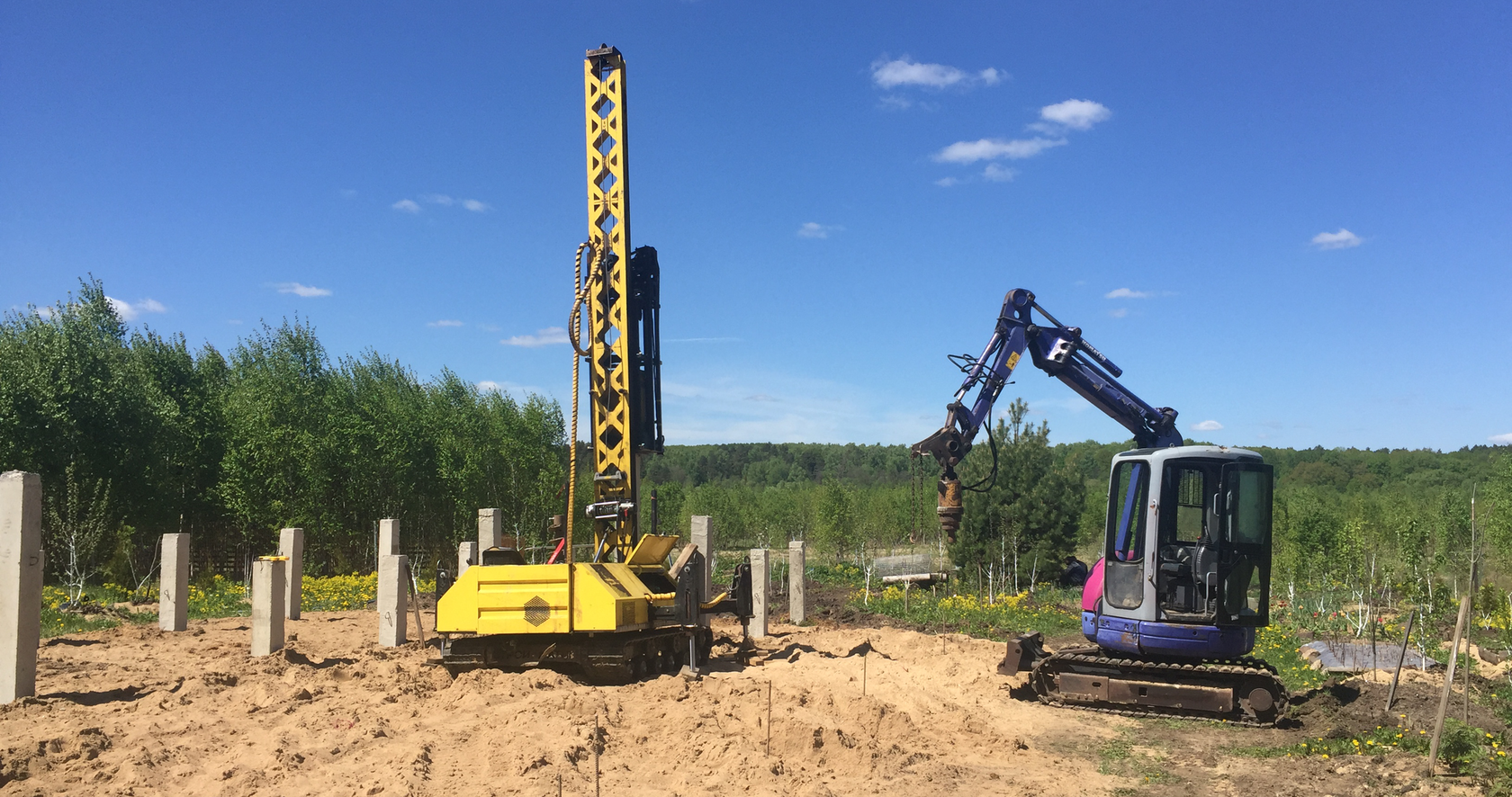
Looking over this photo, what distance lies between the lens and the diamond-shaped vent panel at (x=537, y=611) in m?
10.5

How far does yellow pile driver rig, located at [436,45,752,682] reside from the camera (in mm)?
10562

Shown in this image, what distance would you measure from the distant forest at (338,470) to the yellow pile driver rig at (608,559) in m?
10.4

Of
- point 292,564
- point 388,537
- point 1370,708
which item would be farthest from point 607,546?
point 1370,708

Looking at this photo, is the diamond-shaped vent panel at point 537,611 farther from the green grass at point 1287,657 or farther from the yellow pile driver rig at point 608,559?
the green grass at point 1287,657

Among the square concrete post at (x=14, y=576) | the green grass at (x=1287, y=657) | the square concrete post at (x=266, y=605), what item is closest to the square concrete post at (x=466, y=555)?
the square concrete post at (x=266, y=605)

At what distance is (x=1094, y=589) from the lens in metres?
11.4

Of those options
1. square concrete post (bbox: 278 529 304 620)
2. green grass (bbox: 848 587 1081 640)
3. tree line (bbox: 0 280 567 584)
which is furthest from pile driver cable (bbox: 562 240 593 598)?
tree line (bbox: 0 280 567 584)

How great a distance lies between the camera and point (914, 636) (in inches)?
628

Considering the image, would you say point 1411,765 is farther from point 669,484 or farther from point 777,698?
point 669,484

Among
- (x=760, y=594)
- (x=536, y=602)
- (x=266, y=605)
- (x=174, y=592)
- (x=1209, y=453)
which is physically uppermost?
(x=1209, y=453)

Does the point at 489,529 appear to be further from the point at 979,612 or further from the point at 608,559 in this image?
the point at 979,612

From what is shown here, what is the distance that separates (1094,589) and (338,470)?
25630 mm

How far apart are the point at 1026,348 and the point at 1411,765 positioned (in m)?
6.32


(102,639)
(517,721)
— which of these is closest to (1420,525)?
(517,721)
